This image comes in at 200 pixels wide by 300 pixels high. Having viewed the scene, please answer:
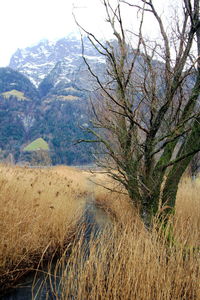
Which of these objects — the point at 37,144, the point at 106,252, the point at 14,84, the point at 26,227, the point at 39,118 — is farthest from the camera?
the point at 14,84

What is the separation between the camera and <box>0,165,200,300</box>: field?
6.79ft

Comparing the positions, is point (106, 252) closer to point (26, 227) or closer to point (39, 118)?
point (26, 227)

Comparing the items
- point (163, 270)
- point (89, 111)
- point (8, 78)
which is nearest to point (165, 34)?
point (89, 111)

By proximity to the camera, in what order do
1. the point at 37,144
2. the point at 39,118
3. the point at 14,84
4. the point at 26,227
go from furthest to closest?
the point at 14,84, the point at 39,118, the point at 37,144, the point at 26,227

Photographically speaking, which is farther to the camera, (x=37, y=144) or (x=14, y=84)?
(x=14, y=84)

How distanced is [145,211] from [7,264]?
2103mm

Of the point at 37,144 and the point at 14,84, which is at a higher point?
the point at 14,84

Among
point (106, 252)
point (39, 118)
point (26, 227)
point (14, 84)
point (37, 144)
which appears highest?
point (14, 84)

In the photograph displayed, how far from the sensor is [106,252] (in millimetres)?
2336

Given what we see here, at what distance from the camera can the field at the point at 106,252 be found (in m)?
2.07

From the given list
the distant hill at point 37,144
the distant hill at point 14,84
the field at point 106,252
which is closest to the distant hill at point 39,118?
the distant hill at point 14,84

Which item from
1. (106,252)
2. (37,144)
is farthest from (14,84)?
(106,252)

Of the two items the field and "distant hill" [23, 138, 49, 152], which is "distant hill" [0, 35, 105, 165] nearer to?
"distant hill" [23, 138, 49, 152]

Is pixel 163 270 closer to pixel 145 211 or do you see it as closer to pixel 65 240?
pixel 145 211
